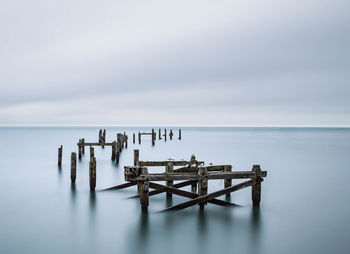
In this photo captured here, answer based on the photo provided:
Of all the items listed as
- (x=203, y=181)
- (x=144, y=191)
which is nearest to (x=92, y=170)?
(x=144, y=191)

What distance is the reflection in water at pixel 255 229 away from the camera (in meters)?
9.74

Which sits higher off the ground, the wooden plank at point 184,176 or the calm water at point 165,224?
the wooden plank at point 184,176

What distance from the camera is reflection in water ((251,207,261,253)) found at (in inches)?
383

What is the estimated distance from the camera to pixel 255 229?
11.0 meters

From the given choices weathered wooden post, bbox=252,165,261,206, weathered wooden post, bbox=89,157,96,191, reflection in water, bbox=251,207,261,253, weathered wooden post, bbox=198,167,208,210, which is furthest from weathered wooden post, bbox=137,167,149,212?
weathered wooden post, bbox=89,157,96,191

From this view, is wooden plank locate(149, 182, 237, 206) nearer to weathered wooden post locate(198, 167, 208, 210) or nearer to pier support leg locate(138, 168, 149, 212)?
pier support leg locate(138, 168, 149, 212)

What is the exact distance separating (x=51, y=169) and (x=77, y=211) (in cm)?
1421

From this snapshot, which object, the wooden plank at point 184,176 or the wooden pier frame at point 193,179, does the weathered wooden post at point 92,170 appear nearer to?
the wooden pier frame at point 193,179

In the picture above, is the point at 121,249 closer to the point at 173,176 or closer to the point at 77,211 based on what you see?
the point at 173,176

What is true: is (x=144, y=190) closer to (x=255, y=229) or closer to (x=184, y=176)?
(x=184, y=176)

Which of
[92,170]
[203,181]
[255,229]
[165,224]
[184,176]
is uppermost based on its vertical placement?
[184,176]

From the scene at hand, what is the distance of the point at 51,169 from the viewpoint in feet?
86.2

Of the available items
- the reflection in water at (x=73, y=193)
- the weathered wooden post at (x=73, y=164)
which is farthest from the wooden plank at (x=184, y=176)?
the weathered wooden post at (x=73, y=164)

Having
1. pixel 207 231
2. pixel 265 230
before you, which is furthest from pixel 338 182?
pixel 207 231
